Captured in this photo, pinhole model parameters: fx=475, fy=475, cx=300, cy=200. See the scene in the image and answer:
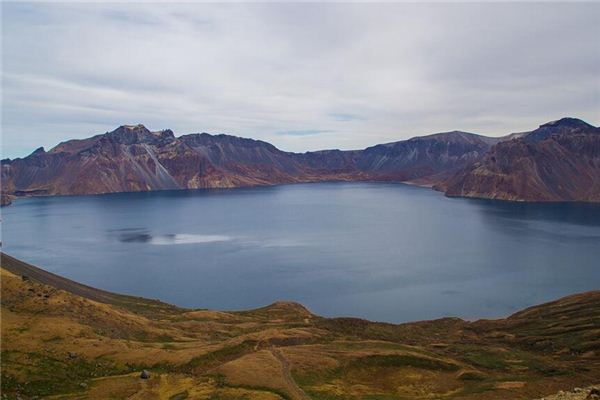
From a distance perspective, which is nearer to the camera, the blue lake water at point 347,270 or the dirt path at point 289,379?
the dirt path at point 289,379

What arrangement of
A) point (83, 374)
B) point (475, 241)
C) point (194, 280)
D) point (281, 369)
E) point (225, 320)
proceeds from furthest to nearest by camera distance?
point (475, 241)
point (194, 280)
point (225, 320)
point (281, 369)
point (83, 374)

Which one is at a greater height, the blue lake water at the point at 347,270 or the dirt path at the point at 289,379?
the dirt path at the point at 289,379

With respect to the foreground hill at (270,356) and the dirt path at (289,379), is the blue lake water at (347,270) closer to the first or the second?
the foreground hill at (270,356)

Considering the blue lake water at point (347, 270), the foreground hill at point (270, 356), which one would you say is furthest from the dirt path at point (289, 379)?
the blue lake water at point (347, 270)

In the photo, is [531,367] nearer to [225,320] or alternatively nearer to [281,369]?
[281,369]

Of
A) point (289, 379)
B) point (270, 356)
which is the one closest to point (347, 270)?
point (270, 356)

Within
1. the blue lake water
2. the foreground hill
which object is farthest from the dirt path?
the blue lake water

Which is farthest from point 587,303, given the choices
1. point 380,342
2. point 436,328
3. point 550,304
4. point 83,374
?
point 83,374
